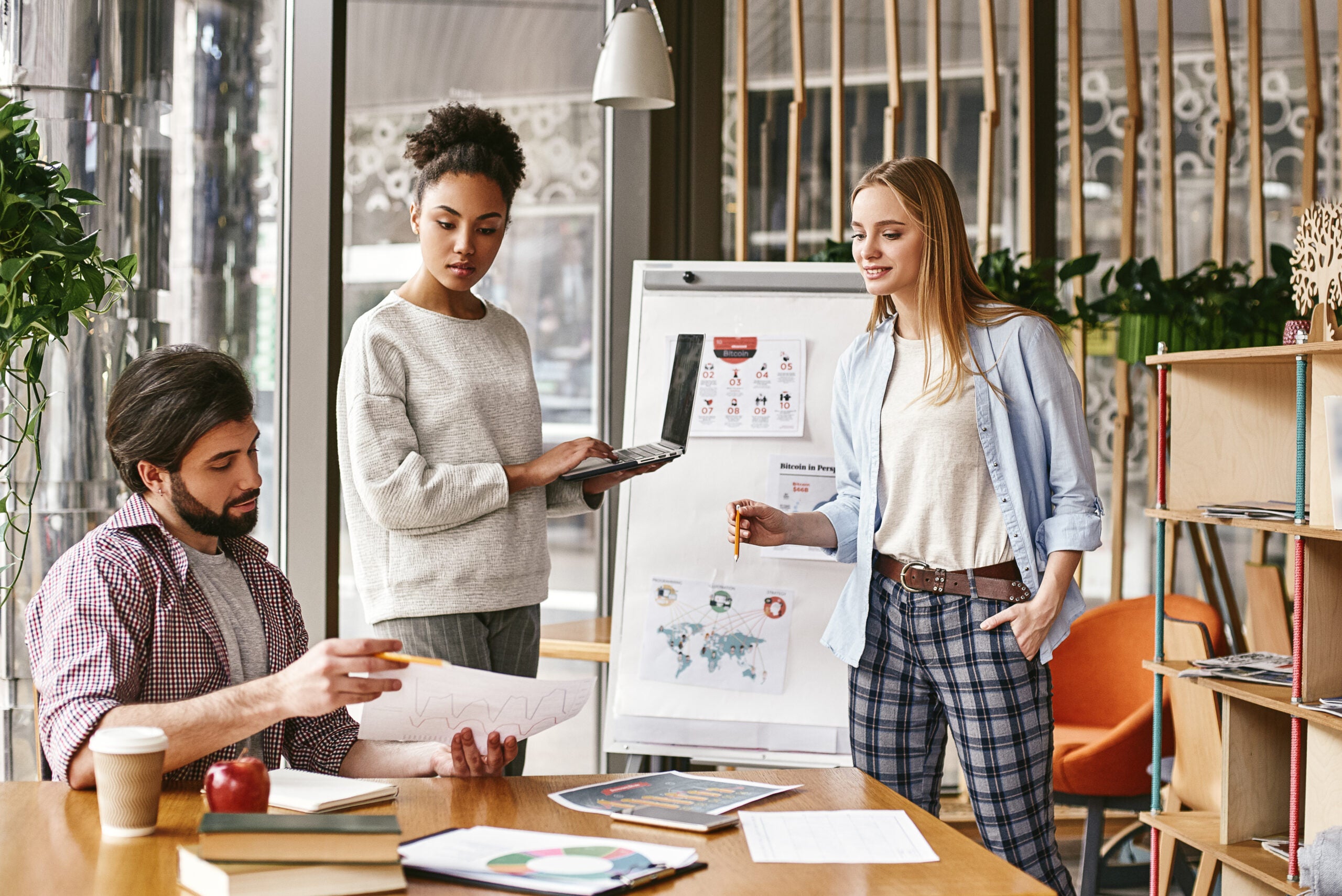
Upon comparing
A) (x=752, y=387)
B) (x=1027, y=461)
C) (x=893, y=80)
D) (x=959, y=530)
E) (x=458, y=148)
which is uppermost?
(x=893, y=80)

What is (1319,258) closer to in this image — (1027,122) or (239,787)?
(1027,122)

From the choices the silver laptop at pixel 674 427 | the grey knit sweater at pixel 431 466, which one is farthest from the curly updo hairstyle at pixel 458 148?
the silver laptop at pixel 674 427

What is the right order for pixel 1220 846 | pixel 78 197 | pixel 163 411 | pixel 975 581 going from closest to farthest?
1. pixel 163 411
2. pixel 78 197
3. pixel 975 581
4. pixel 1220 846

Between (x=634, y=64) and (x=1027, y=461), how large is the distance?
1529mm

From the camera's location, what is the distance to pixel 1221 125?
382 cm

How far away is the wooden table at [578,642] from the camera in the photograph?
122 inches

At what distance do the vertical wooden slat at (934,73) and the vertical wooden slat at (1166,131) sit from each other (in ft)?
2.26

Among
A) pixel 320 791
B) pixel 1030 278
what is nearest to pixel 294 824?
pixel 320 791

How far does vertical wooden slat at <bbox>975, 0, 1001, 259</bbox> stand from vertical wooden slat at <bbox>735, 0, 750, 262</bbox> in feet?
2.37

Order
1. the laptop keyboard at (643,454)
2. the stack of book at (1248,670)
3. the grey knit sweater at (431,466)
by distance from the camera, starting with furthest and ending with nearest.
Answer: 1. the laptop keyboard at (643,454)
2. the stack of book at (1248,670)
3. the grey knit sweater at (431,466)

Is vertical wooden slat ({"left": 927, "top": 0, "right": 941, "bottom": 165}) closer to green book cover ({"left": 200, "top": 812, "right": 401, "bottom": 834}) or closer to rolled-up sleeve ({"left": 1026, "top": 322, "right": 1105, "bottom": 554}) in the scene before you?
rolled-up sleeve ({"left": 1026, "top": 322, "right": 1105, "bottom": 554})

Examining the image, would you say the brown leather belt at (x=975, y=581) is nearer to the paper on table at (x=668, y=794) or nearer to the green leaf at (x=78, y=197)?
the paper on table at (x=668, y=794)

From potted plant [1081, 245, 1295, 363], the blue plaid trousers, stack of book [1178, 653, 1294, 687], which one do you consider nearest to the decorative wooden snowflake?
stack of book [1178, 653, 1294, 687]

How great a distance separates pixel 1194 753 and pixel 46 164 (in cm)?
245
